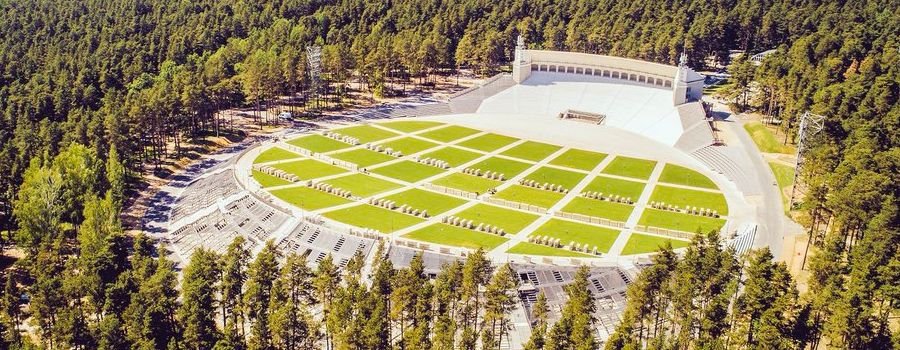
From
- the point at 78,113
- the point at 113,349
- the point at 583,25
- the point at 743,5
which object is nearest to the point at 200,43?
the point at 78,113

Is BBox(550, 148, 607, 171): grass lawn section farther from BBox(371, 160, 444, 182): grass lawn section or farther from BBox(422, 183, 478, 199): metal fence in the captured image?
BBox(422, 183, 478, 199): metal fence

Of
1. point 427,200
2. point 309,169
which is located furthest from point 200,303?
point 309,169

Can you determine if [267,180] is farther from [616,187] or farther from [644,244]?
[644,244]

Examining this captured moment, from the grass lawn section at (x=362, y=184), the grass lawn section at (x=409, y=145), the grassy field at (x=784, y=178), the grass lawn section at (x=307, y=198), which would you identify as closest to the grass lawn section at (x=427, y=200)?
the grass lawn section at (x=362, y=184)

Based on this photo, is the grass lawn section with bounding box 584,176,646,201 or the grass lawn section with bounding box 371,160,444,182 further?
the grass lawn section with bounding box 371,160,444,182

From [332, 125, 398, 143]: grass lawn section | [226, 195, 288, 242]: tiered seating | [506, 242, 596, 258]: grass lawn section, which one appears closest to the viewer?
[506, 242, 596, 258]: grass lawn section

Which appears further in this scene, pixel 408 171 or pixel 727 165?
pixel 727 165

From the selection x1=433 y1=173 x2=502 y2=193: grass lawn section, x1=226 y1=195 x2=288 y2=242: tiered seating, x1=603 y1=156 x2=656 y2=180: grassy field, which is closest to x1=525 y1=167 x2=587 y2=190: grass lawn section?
x1=603 y1=156 x2=656 y2=180: grassy field
